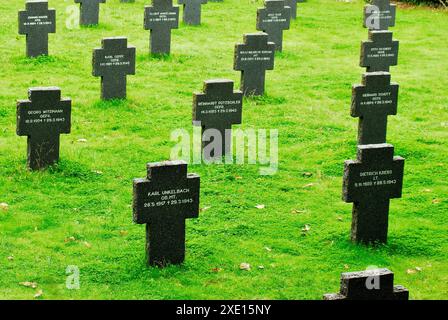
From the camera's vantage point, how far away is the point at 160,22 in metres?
22.0

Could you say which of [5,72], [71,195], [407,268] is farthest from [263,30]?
[407,268]

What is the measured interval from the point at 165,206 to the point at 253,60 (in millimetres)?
7650

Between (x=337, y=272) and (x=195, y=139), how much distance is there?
5.18 m

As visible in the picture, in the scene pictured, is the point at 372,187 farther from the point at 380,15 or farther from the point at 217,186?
the point at 380,15

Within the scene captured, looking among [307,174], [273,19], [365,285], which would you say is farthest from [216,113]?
[273,19]

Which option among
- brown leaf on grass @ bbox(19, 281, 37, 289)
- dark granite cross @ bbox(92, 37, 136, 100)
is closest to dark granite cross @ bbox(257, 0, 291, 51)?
dark granite cross @ bbox(92, 37, 136, 100)

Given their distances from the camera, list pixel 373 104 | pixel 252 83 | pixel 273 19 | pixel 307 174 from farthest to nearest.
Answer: pixel 273 19
pixel 252 83
pixel 373 104
pixel 307 174

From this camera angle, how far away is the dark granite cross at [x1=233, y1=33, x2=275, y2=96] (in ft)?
60.7

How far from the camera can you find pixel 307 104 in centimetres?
1930

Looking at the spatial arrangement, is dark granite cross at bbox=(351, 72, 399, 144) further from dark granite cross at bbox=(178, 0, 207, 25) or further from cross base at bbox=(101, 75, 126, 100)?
dark granite cross at bbox=(178, 0, 207, 25)

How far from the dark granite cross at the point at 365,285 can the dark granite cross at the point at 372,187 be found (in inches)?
106

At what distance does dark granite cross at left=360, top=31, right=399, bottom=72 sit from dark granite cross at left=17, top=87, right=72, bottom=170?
718 centimetres

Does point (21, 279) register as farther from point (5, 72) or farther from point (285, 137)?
point (5, 72)

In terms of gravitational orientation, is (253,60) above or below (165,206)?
above
